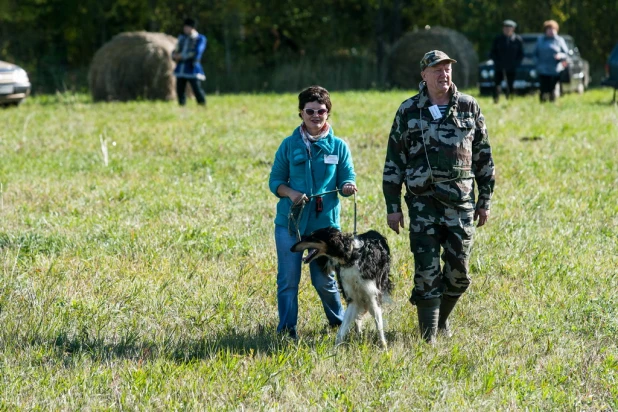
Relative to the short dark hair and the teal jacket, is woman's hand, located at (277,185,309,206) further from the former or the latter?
the short dark hair

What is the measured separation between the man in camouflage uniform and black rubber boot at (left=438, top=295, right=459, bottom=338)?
0.19 feet

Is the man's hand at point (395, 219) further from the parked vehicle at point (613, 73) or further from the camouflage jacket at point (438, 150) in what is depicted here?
the parked vehicle at point (613, 73)

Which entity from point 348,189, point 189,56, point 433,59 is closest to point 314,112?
point 348,189

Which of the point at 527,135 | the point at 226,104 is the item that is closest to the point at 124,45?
the point at 226,104

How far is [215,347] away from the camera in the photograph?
570cm

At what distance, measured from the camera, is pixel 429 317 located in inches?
233

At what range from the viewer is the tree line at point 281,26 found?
34500 mm

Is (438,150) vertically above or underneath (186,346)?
above

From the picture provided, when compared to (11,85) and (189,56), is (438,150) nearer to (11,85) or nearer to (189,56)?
(189,56)

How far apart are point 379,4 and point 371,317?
29.5 m

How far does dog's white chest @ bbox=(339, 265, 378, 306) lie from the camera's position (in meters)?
5.65

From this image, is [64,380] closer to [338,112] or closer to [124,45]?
Result: [338,112]

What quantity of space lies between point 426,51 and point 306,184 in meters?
25.2

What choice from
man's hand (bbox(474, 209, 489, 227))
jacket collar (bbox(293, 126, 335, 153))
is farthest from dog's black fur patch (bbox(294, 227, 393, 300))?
man's hand (bbox(474, 209, 489, 227))
